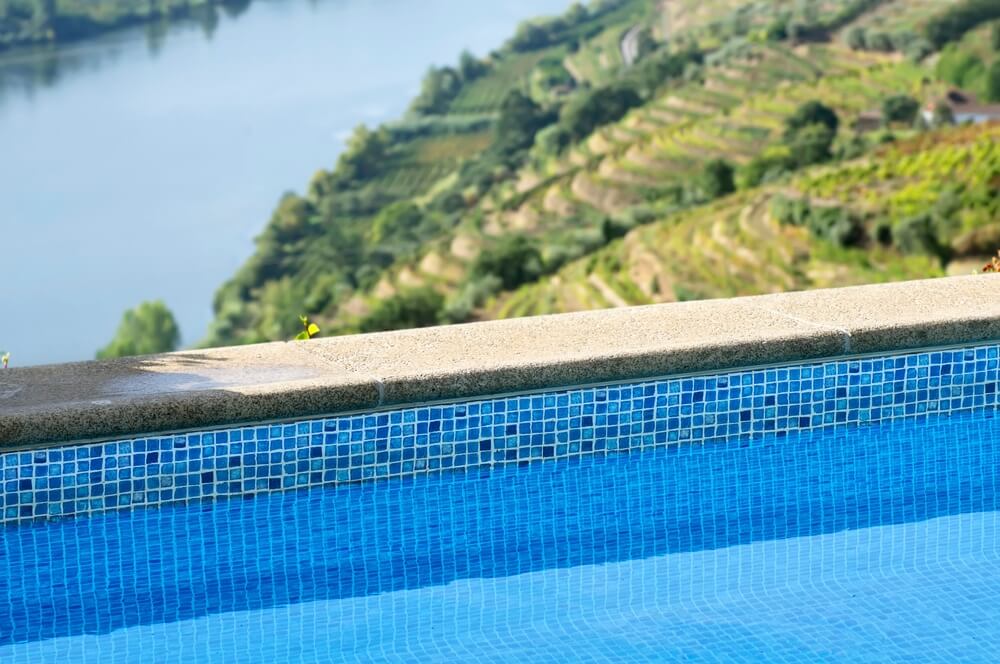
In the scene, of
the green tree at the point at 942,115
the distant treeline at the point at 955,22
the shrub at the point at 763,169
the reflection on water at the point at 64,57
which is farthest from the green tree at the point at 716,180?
the reflection on water at the point at 64,57

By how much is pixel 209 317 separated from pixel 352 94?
69.3 feet

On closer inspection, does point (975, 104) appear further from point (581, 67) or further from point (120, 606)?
point (120, 606)

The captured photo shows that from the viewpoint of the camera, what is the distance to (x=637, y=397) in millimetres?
2236

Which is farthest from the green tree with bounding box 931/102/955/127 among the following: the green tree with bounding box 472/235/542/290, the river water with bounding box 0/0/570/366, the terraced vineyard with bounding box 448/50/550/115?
the river water with bounding box 0/0/570/366

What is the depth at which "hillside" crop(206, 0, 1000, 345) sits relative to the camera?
28578 mm

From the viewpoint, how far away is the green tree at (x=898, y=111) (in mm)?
38938

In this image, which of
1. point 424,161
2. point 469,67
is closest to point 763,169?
point 424,161

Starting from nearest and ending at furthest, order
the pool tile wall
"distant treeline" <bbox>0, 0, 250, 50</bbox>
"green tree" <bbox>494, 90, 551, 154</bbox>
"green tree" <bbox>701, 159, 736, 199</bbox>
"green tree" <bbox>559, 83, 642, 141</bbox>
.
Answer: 1. the pool tile wall
2. "green tree" <bbox>701, 159, 736, 199</bbox>
3. "green tree" <bbox>559, 83, 642, 141</bbox>
4. "green tree" <bbox>494, 90, 551, 154</bbox>
5. "distant treeline" <bbox>0, 0, 250, 50</bbox>

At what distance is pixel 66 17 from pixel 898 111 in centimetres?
3757

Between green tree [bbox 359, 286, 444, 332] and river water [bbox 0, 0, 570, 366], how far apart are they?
14922 millimetres

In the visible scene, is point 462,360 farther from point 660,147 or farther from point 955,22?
point 955,22

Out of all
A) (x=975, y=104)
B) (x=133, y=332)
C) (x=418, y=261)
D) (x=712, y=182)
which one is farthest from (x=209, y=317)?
(x=975, y=104)

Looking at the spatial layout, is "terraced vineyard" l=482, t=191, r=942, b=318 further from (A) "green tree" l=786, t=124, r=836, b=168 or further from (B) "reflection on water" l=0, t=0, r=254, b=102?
(B) "reflection on water" l=0, t=0, r=254, b=102

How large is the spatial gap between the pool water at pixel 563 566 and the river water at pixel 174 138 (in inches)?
1756
